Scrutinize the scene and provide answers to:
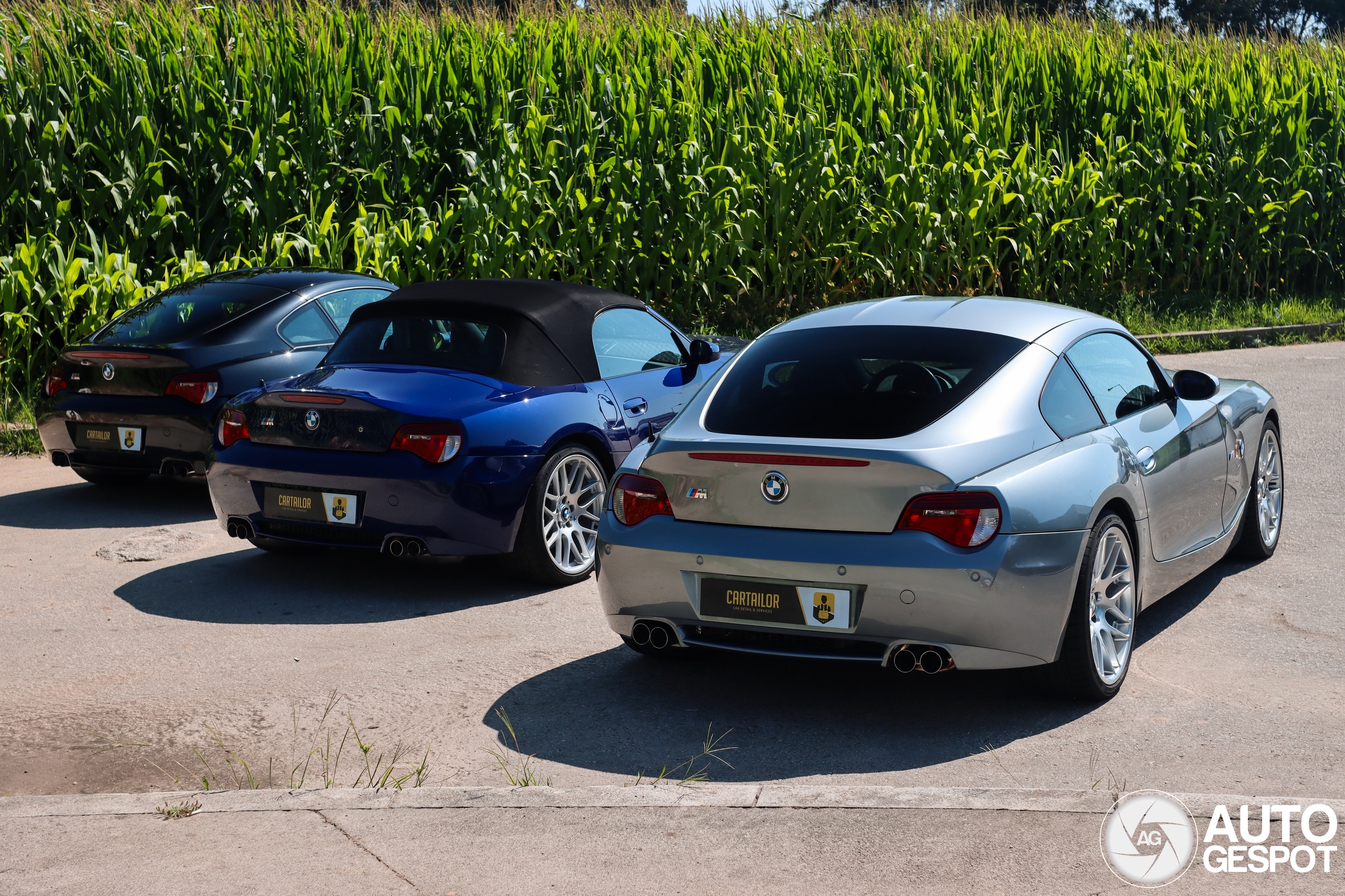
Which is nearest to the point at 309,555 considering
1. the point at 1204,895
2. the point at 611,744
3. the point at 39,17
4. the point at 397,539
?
the point at 397,539

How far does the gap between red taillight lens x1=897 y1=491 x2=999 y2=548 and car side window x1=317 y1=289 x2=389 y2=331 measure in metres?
5.60

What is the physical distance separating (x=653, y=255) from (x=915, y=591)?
10440 mm

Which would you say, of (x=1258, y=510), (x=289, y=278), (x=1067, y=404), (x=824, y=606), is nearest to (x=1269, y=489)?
(x=1258, y=510)

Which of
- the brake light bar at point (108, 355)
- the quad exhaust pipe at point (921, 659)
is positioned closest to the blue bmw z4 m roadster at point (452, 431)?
the brake light bar at point (108, 355)

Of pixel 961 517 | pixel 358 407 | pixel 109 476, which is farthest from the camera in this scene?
pixel 109 476

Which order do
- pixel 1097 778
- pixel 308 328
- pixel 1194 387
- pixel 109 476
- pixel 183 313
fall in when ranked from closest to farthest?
1. pixel 1097 778
2. pixel 1194 387
3. pixel 183 313
4. pixel 308 328
5. pixel 109 476

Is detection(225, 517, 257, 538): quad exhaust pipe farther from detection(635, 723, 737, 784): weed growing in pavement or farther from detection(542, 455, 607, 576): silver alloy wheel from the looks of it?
detection(635, 723, 737, 784): weed growing in pavement

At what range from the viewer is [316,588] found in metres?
7.01

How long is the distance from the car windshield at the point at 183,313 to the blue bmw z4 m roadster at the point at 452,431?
5.68 feet

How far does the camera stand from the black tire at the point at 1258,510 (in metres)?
6.95

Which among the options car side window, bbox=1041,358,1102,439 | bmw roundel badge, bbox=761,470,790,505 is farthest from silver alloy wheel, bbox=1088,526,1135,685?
bmw roundel badge, bbox=761,470,790,505

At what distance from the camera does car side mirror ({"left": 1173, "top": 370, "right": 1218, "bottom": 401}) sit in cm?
612

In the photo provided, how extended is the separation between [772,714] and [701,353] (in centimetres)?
306

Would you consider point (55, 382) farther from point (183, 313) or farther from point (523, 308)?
point (523, 308)
